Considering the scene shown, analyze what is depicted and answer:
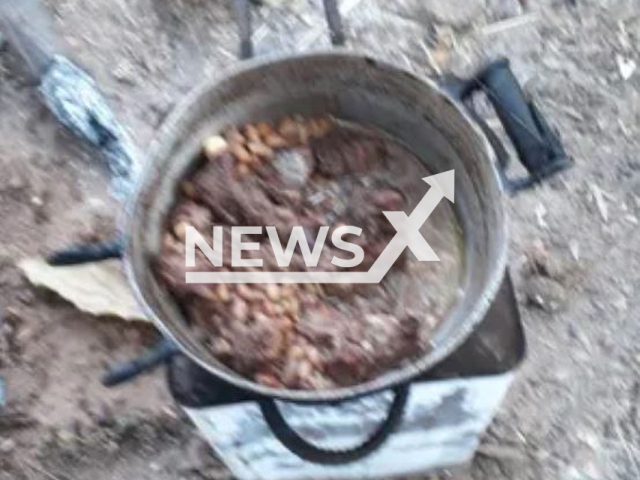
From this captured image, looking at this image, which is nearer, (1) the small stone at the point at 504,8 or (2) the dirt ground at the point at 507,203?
(2) the dirt ground at the point at 507,203

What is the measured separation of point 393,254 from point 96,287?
0.62m

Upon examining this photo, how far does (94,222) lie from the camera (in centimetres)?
191

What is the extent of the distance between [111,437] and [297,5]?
2.57ft

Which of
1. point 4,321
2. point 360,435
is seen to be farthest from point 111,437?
point 360,435

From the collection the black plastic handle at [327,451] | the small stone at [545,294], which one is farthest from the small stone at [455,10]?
the black plastic handle at [327,451]

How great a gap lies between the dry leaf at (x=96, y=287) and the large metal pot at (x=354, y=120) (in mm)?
465

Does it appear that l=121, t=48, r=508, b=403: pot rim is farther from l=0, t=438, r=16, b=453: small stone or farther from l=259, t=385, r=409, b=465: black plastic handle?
l=0, t=438, r=16, b=453: small stone

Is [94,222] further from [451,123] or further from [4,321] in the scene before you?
[451,123]

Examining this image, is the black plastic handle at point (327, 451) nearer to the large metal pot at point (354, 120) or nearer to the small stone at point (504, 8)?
the large metal pot at point (354, 120)

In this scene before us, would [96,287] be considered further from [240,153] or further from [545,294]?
[545,294]

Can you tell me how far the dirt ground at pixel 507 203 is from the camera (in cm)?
179

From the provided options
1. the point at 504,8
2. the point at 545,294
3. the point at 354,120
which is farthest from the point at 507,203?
the point at 354,120

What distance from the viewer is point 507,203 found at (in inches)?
75.8

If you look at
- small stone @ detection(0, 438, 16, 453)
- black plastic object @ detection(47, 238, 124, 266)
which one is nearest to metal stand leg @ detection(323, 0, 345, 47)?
black plastic object @ detection(47, 238, 124, 266)
